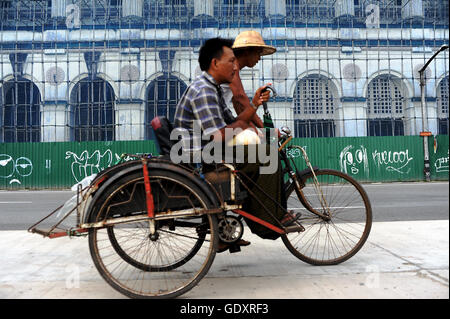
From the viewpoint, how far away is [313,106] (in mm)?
28344

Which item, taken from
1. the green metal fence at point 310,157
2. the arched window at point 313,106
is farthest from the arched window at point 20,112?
the arched window at point 313,106

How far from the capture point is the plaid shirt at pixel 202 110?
285 centimetres

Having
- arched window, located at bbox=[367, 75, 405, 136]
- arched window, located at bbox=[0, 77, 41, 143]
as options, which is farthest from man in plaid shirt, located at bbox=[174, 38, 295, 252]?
arched window, located at bbox=[367, 75, 405, 136]

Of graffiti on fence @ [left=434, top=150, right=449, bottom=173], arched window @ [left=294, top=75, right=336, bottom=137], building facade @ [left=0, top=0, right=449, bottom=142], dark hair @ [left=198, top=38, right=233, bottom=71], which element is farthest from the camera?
arched window @ [left=294, top=75, right=336, bottom=137]

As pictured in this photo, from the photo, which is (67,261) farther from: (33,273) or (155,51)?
(155,51)

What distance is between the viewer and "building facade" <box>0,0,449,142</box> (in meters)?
26.2

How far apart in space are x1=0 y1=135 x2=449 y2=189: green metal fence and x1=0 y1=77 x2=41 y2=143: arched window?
5.29 meters

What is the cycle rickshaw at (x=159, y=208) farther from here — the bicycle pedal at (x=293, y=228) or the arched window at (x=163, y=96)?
the arched window at (x=163, y=96)

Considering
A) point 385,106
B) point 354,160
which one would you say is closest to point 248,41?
point 354,160

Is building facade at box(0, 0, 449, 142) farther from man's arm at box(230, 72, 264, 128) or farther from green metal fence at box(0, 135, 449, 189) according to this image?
man's arm at box(230, 72, 264, 128)

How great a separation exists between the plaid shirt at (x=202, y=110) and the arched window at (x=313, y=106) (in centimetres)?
2500

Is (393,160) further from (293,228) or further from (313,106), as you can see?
(293,228)

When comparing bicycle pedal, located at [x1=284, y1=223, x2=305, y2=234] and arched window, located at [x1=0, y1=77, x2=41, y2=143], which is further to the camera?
arched window, located at [x1=0, y1=77, x2=41, y2=143]
